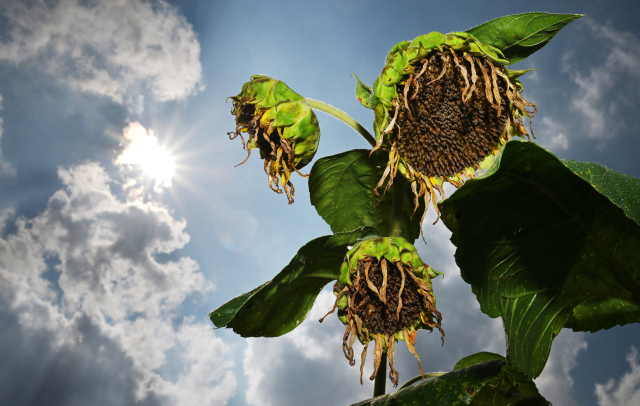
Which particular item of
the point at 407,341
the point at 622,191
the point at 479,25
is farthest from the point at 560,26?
the point at 407,341

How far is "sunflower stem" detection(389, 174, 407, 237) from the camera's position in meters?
1.30

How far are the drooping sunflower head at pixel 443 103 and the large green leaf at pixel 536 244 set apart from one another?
195mm

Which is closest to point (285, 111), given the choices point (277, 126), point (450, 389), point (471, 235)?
point (277, 126)

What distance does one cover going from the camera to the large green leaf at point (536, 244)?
0.81 meters

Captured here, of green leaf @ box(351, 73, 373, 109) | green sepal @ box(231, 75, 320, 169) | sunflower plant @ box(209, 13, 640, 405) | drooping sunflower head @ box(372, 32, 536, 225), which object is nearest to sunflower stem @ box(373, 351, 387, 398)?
sunflower plant @ box(209, 13, 640, 405)

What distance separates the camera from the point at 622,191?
0.71 meters

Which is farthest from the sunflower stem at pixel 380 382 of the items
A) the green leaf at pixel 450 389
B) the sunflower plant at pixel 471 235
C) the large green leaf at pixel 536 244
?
the large green leaf at pixel 536 244

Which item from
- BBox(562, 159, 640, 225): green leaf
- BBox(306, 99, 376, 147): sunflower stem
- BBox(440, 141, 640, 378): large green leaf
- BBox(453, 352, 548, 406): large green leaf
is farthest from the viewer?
BBox(306, 99, 376, 147): sunflower stem

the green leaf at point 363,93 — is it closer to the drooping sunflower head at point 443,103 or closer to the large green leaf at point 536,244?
the drooping sunflower head at point 443,103

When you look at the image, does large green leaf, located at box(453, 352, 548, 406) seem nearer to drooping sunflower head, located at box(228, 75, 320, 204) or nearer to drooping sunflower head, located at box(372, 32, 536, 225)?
drooping sunflower head, located at box(372, 32, 536, 225)

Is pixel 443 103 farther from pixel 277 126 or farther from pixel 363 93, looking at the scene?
pixel 277 126

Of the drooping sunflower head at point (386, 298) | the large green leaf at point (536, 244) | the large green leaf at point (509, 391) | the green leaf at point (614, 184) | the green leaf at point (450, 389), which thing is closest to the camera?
the green leaf at point (614, 184)

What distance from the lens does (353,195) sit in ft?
4.89

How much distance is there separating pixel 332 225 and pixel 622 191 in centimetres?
96
